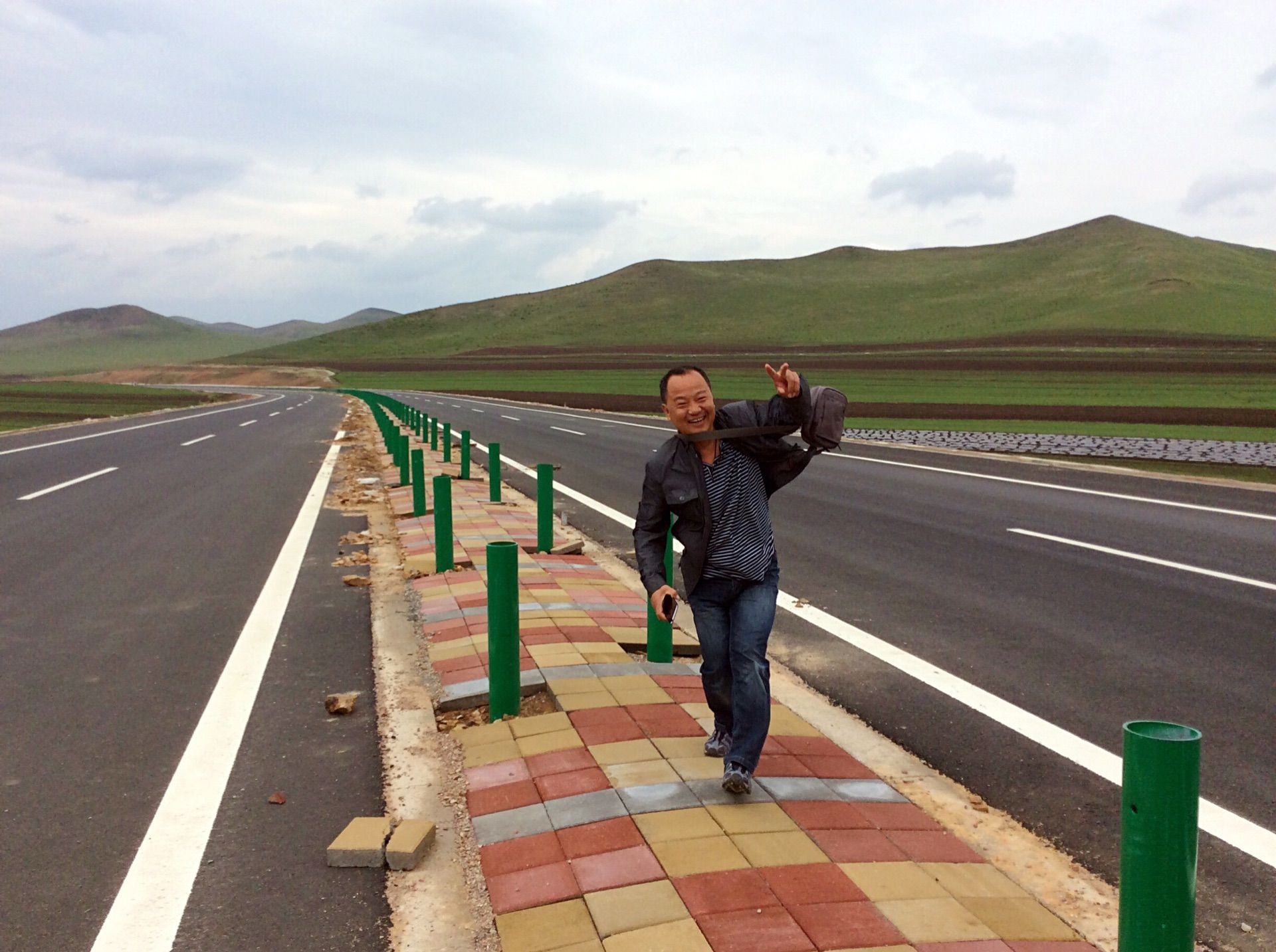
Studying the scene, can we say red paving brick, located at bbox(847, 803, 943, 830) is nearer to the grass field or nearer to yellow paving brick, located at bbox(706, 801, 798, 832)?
yellow paving brick, located at bbox(706, 801, 798, 832)

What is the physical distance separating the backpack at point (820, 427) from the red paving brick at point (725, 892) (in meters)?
1.49

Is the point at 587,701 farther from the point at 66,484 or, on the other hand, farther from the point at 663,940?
the point at 66,484

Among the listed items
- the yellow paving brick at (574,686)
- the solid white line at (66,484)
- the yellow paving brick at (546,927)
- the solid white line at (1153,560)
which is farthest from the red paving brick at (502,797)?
the solid white line at (66,484)

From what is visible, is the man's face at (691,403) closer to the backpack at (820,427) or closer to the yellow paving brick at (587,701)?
the backpack at (820,427)

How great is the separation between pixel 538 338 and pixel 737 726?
132 metres

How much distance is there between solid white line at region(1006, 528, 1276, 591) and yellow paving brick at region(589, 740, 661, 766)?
6.04 meters

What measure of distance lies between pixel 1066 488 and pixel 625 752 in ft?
38.6

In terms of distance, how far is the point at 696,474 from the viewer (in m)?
3.71

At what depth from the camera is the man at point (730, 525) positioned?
12.2 ft

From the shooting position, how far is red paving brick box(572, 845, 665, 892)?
318cm

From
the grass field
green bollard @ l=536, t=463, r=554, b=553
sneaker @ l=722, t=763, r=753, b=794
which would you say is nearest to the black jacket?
sneaker @ l=722, t=763, r=753, b=794

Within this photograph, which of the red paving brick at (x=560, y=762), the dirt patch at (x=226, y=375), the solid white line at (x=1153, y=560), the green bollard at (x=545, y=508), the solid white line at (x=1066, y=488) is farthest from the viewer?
the dirt patch at (x=226, y=375)

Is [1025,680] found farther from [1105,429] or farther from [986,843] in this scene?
[1105,429]

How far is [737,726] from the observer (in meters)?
3.81
